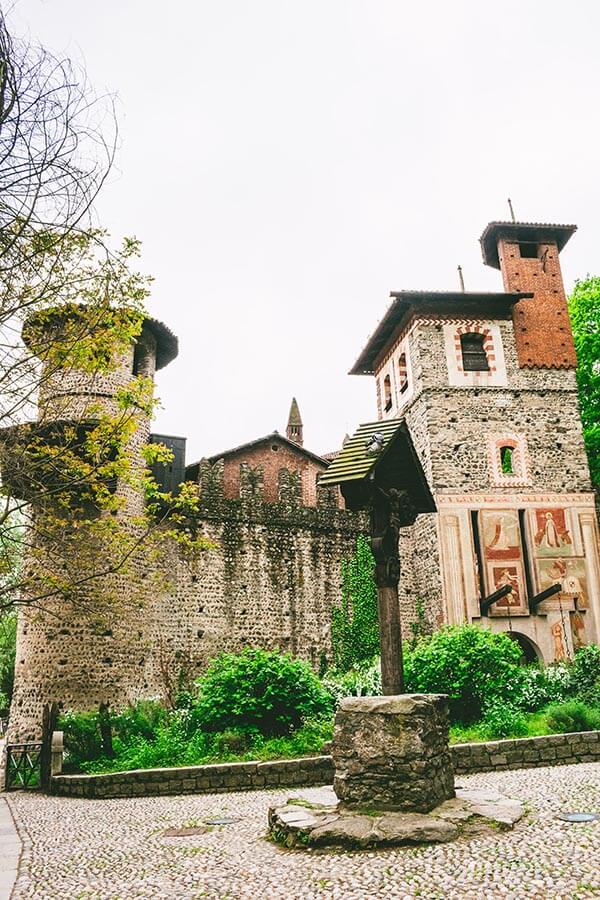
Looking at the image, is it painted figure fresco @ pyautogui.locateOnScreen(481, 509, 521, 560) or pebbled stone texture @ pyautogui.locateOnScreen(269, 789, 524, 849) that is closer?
pebbled stone texture @ pyautogui.locateOnScreen(269, 789, 524, 849)

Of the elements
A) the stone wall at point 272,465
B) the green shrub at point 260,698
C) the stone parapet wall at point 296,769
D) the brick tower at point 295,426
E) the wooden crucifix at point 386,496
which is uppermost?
the brick tower at point 295,426

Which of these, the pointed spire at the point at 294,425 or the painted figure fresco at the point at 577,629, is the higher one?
the pointed spire at the point at 294,425

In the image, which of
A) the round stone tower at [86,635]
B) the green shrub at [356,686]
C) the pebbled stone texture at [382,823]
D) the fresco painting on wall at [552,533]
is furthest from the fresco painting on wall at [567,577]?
the pebbled stone texture at [382,823]

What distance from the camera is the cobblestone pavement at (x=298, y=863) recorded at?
12.4 ft

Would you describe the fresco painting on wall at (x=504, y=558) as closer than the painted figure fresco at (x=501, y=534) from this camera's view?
Result: Yes

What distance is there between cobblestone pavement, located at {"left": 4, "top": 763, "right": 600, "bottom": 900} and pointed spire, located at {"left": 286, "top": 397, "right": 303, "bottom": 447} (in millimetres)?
27451

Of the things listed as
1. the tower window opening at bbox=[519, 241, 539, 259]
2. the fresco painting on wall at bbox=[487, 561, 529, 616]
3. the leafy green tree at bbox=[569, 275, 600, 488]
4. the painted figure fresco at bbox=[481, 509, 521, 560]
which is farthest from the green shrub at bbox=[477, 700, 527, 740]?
the tower window opening at bbox=[519, 241, 539, 259]

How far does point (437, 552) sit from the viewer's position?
59.9ft

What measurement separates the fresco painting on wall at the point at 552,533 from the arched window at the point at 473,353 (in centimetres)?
454

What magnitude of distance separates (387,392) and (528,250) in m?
6.33

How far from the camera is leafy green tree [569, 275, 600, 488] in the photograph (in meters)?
21.8

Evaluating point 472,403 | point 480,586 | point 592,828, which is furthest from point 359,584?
point 592,828

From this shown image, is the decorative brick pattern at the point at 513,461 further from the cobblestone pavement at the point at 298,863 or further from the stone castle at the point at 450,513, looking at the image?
the cobblestone pavement at the point at 298,863

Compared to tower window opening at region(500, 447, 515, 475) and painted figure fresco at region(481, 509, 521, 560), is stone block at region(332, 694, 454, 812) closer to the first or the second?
painted figure fresco at region(481, 509, 521, 560)
